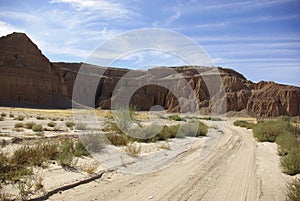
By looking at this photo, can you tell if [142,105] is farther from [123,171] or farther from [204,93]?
[123,171]

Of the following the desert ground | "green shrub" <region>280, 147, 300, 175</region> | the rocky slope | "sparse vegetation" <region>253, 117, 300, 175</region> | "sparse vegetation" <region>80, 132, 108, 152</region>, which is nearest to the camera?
the desert ground

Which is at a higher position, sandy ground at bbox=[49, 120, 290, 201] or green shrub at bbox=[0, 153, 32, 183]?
green shrub at bbox=[0, 153, 32, 183]

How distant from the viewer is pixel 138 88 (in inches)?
4867

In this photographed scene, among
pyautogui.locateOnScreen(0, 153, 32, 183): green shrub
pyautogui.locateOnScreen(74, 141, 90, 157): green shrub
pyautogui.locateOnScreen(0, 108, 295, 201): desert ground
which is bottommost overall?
pyautogui.locateOnScreen(0, 108, 295, 201): desert ground

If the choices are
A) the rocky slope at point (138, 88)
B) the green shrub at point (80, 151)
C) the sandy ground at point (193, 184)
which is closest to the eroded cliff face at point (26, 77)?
the rocky slope at point (138, 88)

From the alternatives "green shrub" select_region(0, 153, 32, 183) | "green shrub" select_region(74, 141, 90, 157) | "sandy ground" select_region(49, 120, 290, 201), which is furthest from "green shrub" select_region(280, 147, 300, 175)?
"green shrub" select_region(0, 153, 32, 183)

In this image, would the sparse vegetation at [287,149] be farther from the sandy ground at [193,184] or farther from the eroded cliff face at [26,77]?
the eroded cliff face at [26,77]

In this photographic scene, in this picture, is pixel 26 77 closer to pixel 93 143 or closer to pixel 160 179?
pixel 93 143

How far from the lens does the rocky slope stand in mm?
75000

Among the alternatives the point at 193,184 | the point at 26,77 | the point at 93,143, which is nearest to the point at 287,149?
the point at 193,184

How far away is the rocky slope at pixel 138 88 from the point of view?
246ft

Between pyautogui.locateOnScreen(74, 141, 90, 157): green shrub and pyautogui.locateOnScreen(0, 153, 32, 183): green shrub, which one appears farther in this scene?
pyautogui.locateOnScreen(74, 141, 90, 157): green shrub

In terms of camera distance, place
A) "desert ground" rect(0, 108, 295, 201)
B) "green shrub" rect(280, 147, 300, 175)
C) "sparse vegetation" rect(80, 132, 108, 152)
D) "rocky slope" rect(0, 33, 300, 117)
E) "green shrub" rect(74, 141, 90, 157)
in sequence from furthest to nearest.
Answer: "rocky slope" rect(0, 33, 300, 117), "sparse vegetation" rect(80, 132, 108, 152), "green shrub" rect(74, 141, 90, 157), "green shrub" rect(280, 147, 300, 175), "desert ground" rect(0, 108, 295, 201)

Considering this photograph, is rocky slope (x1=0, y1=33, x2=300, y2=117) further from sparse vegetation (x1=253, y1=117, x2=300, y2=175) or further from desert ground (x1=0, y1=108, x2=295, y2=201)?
desert ground (x1=0, y1=108, x2=295, y2=201)
